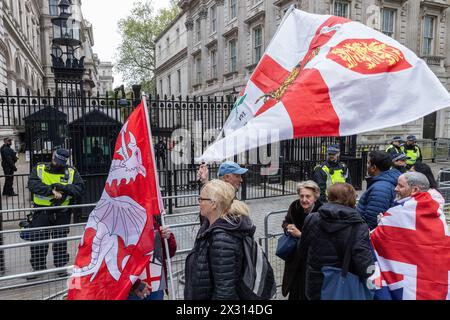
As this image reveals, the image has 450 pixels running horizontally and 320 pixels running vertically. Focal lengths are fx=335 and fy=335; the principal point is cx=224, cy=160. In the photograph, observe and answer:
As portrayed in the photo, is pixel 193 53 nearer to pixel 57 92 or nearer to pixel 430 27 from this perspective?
pixel 430 27

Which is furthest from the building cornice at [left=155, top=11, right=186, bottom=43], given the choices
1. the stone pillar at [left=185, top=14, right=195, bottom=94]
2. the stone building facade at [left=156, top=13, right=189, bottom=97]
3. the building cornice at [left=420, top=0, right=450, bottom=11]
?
the building cornice at [left=420, top=0, right=450, bottom=11]

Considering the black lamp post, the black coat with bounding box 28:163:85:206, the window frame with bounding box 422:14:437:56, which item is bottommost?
the black coat with bounding box 28:163:85:206

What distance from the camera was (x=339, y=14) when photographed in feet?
59.0

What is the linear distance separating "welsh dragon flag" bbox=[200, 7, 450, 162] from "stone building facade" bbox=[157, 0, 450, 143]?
16.2 m

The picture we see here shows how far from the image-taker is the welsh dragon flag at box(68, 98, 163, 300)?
2.63 meters

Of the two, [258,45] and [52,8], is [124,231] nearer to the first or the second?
[258,45]

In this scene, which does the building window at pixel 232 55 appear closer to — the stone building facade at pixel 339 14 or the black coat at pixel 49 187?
the stone building facade at pixel 339 14

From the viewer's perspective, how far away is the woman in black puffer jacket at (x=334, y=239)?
2.45 m

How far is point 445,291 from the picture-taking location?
2641mm

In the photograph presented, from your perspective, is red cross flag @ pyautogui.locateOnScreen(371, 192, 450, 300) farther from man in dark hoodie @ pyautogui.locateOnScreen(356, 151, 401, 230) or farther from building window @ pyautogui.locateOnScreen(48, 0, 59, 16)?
building window @ pyautogui.locateOnScreen(48, 0, 59, 16)

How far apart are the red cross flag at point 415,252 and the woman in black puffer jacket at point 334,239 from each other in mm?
394

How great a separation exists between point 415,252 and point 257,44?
72.7 ft

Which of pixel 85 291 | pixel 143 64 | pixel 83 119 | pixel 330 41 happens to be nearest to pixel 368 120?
pixel 330 41

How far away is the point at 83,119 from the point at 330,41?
6.23 metres
